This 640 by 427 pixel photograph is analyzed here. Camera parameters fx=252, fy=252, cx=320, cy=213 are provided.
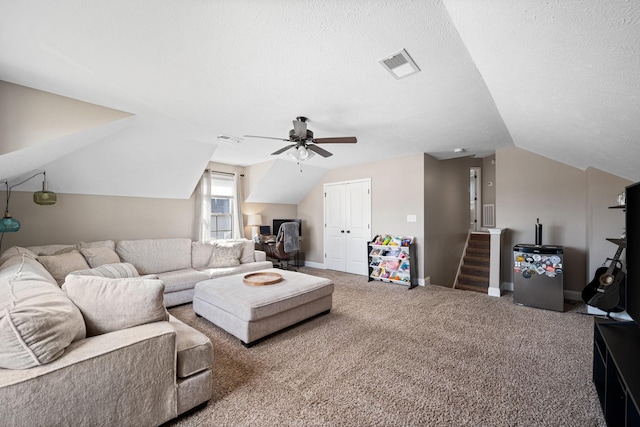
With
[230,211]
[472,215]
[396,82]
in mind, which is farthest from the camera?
[472,215]

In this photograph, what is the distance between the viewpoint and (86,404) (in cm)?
129

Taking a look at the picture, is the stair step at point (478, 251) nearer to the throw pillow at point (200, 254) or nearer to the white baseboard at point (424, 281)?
the white baseboard at point (424, 281)

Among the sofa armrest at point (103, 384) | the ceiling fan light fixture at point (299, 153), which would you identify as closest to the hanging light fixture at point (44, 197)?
the sofa armrest at point (103, 384)

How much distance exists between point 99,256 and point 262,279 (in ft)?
7.56

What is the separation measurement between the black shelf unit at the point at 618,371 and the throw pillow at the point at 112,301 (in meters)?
2.53

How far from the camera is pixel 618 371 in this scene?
4.21 feet

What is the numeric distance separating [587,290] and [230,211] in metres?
5.98

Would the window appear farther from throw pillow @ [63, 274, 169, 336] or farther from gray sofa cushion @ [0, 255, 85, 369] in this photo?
gray sofa cushion @ [0, 255, 85, 369]

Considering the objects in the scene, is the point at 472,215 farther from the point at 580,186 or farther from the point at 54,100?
the point at 54,100

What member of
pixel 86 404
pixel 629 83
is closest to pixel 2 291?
pixel 86 404

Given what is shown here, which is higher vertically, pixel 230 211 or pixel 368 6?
pixel 368 6

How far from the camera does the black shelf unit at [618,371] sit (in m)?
1.18

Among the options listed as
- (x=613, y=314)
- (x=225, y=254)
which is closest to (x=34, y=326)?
(x=225, y=254)

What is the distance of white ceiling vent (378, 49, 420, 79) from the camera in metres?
1.85
